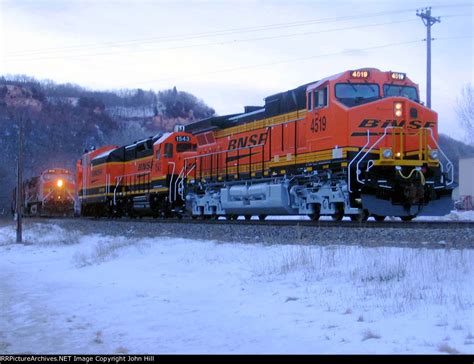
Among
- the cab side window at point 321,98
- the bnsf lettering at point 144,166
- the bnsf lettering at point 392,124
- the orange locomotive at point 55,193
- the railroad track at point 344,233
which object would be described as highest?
the cab side window at point 321,98

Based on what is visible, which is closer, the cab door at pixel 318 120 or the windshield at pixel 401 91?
the cab door at pixel 318 120

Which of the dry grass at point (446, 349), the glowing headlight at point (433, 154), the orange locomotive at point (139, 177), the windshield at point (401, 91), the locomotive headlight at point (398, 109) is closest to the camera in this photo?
the dry grass at point (446, 349)

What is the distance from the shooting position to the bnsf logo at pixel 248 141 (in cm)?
1811

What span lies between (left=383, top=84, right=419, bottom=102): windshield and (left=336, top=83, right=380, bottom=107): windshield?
26 centimetres

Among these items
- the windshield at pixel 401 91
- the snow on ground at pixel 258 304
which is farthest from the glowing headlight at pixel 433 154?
the snow on ground at pixel 258 304

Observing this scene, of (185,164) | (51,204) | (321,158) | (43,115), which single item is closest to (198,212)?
(185,164)

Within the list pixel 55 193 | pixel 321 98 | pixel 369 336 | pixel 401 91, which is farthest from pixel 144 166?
pixel 369 336

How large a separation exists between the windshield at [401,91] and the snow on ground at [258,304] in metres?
5.58

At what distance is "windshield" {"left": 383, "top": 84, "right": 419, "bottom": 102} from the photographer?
14859 millimetres

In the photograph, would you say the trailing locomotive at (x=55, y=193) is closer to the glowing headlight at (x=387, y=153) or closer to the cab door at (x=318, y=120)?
the cab door at (x=318, y=120)

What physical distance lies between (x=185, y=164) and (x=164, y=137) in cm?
208

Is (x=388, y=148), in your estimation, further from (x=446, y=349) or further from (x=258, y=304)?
(x=446, y=349)

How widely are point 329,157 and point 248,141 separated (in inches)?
199

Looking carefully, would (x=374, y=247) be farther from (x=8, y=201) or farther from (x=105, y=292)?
(x=8, y=201)
